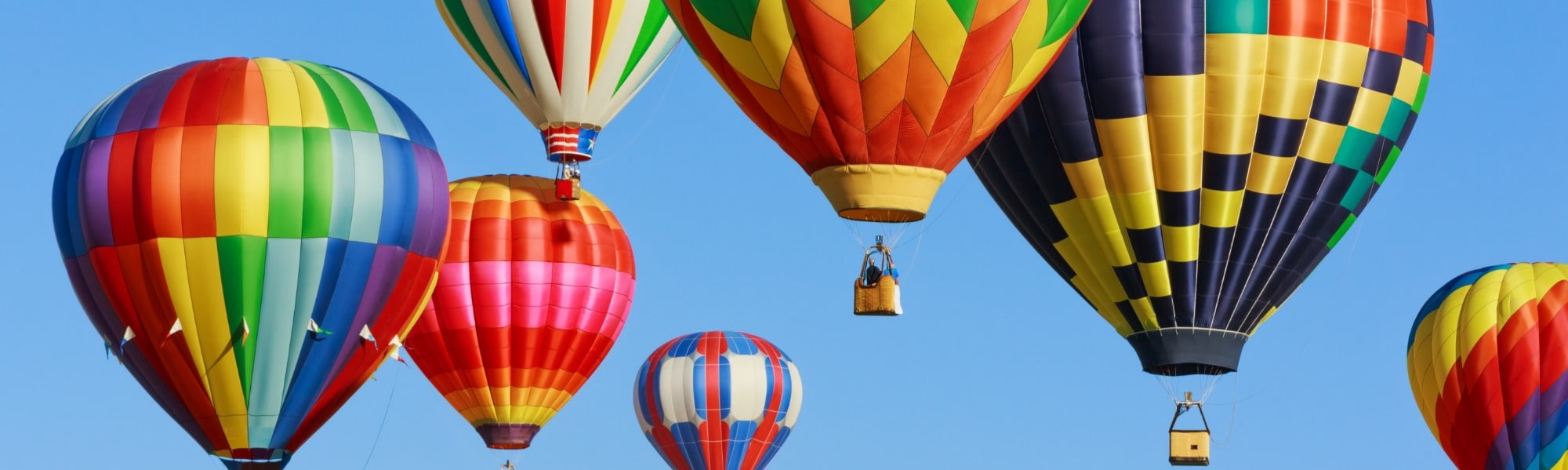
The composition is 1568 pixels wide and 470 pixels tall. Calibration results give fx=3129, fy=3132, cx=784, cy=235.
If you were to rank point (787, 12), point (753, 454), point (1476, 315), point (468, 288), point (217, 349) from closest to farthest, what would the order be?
point (787, 12) < point (217, 349) < point (1476, 315) < point (468, 288) < point (753, 454)

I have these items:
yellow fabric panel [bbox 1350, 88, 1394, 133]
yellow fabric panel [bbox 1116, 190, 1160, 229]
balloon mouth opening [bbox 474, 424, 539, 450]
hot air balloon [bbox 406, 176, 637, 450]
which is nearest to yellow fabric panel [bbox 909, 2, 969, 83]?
yellow fabric panel [bbox 1116, 190, 1160, 229]

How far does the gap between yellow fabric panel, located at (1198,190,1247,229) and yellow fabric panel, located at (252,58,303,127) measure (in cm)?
684

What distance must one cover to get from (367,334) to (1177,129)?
627 centimetres

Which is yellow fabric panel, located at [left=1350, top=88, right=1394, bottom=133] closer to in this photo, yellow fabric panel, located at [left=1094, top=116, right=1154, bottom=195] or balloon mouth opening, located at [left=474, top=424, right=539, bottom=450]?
yellow fabric panel, located at [left=1094, top=116, right=1154, bottom=195]

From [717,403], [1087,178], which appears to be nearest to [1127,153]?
[1087,178]

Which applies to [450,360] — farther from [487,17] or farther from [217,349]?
[217,349]

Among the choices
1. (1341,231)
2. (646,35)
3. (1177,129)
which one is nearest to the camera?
(1177,129)

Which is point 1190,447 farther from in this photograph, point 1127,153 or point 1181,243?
point 1127,153

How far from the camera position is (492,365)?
28.9 m

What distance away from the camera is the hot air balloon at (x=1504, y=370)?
86.5 feet

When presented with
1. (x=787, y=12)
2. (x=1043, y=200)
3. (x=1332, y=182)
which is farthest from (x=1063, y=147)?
(x=787, y=12)

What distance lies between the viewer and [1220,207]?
78.1ft

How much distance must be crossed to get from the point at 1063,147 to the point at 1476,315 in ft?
16.9

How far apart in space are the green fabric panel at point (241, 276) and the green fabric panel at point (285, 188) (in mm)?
175
